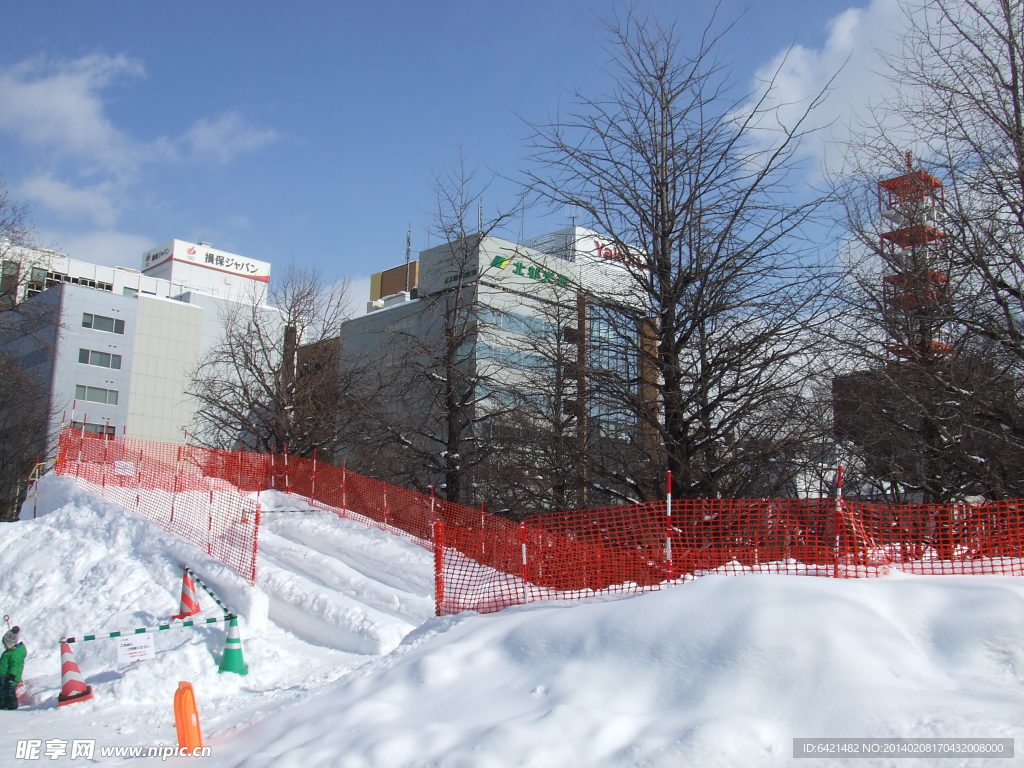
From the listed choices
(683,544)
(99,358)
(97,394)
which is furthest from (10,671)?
(99,358)

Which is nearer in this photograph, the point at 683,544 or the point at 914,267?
the point at 683,544

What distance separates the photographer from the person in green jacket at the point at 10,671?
10.5m

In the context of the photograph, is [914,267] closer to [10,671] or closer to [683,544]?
[683,544]

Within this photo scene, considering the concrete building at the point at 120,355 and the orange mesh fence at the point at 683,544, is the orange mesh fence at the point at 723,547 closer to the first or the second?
the orange mesh fence at the point at 683,544

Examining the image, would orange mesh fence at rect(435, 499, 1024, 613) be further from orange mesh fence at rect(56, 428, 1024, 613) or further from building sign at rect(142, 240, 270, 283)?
building sign at rect(142, 240, 270, 283)

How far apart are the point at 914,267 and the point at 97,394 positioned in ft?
199

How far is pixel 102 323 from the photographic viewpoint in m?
62.4

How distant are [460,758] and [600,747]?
2.99ft

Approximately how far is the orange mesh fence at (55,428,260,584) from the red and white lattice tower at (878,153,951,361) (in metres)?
11.6

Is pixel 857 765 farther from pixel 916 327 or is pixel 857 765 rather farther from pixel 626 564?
pixel 916 327

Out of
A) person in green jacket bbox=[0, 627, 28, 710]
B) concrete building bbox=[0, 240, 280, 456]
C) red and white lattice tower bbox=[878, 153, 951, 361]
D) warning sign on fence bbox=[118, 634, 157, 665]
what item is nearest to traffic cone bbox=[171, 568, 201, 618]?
person in green jacket bbox=[0, 627, 28, 710]

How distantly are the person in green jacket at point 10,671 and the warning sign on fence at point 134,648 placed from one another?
197 centimetres

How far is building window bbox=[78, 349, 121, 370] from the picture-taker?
61.0m

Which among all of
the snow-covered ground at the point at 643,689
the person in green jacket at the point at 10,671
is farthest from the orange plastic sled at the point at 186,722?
the person in green jacket at the point at 10,671
